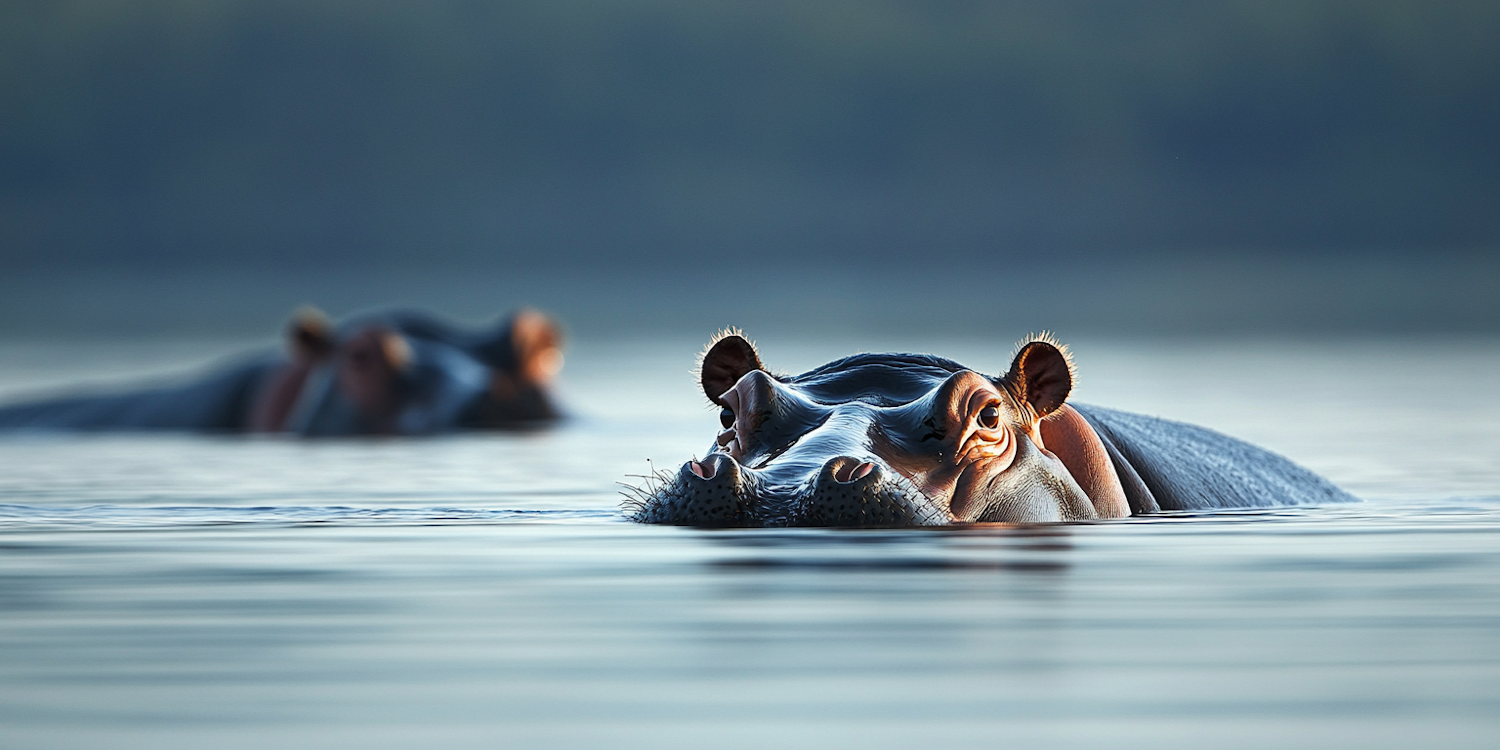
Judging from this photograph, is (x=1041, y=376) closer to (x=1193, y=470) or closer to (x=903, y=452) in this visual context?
(x=903, y=452)

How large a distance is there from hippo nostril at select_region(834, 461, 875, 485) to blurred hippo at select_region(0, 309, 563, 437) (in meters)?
10.9

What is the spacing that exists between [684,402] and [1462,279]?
4795 inches

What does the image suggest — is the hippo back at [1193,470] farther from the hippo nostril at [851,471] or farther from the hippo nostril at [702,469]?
the hippo nostril at [702,469]

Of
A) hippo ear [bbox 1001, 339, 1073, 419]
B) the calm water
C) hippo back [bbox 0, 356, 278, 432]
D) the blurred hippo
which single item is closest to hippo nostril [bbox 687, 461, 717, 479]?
A: the calm water

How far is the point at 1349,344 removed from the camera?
152 feet

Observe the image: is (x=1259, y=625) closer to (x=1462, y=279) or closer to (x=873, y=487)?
(x=873, y=487)

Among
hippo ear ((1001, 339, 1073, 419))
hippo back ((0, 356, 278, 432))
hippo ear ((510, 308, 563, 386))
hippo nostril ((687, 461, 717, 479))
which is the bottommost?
hippo nostril ((687, 461, 717, 479))

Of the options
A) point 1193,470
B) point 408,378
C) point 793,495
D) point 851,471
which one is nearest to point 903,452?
point 851,471

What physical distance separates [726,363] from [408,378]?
10199 mm

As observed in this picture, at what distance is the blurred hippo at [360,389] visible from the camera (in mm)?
20000

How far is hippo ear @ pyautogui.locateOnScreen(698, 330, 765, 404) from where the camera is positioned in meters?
10.5

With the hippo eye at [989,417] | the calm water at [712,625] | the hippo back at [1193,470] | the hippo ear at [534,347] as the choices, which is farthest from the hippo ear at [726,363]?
the hippo ear at [534,347]

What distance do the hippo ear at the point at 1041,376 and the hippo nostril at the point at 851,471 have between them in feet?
4.47

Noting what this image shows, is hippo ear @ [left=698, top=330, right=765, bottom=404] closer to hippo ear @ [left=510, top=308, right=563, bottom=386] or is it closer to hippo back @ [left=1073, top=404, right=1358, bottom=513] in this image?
hippo back @ [left=1073, top=404, right=1358, bottom=513]
